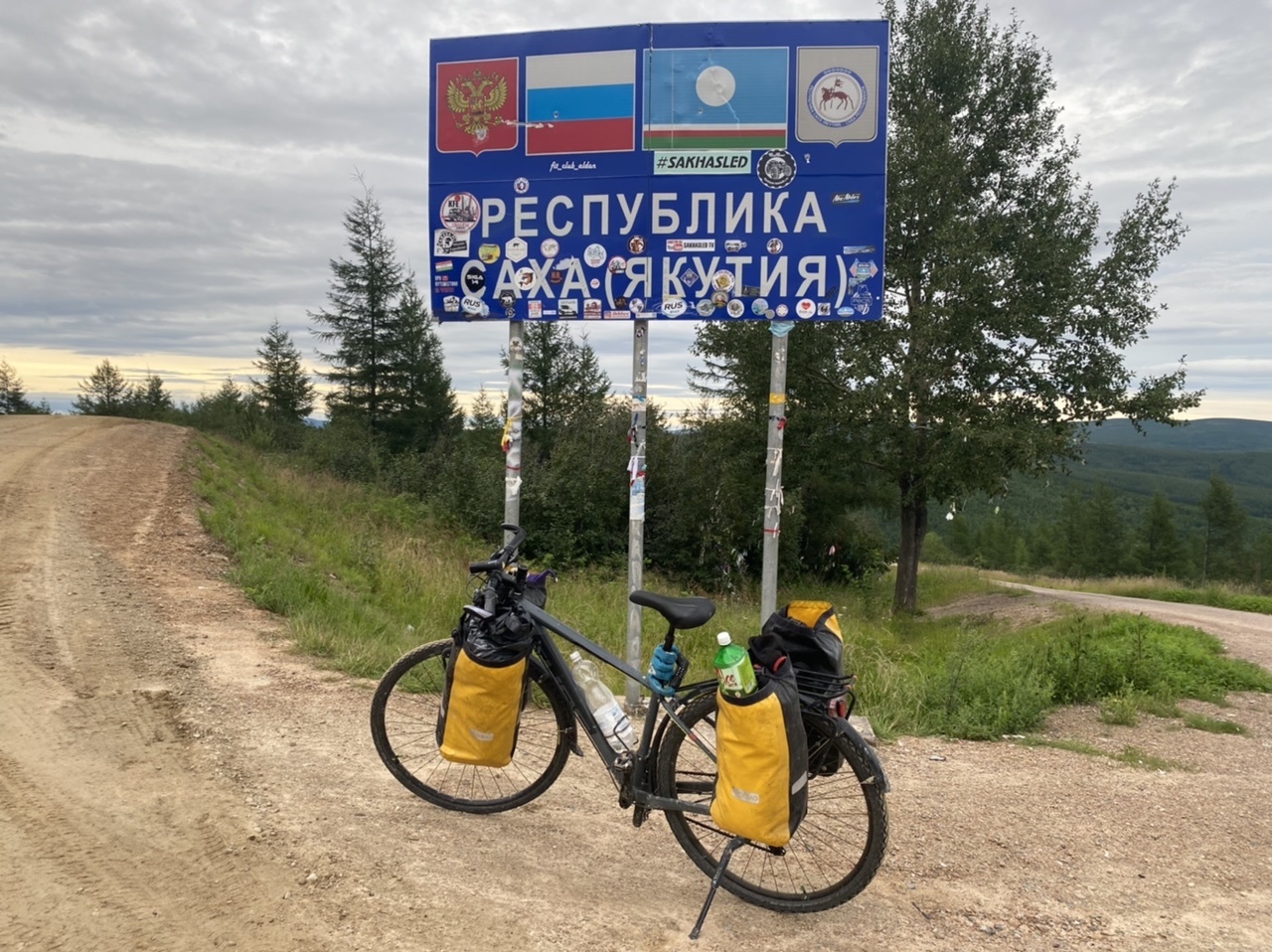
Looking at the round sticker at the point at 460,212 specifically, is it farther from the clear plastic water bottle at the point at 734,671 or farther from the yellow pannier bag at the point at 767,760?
the yellow pannier bag at the point at 767,760

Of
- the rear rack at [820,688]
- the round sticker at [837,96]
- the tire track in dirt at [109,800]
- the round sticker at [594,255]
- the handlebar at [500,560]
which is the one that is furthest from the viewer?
the round sticker at [594,255]

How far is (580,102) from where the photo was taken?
4.96 metres

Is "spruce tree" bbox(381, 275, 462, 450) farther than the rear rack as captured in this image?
Yes

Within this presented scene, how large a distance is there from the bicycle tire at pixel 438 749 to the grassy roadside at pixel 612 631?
71.6 inches

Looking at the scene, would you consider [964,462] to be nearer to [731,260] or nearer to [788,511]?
[788,511]

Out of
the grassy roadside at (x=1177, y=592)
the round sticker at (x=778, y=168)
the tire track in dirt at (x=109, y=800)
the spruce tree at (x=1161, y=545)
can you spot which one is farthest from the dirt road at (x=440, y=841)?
the spruce tree at (x=1161, y=545)

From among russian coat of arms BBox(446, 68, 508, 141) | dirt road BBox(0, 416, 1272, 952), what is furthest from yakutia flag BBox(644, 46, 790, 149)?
dirt road BBox(0, 416, 1272, 952)

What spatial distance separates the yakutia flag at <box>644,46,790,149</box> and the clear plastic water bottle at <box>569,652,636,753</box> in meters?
3.31

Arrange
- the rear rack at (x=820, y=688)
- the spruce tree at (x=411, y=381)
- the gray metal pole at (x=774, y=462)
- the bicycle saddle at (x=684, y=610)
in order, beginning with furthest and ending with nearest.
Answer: the spruce tree at (x=411, y=381), the gray metal pole at (x=774, y=462), the bicycle saddle at (x=684, y=610), the rear rack at (x=820, y=688)

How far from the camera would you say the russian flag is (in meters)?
4.89

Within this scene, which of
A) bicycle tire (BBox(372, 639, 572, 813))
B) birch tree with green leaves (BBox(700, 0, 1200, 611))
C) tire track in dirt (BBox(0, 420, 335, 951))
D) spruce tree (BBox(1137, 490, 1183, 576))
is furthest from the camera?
spruce tree (BBox(1137, 490, 1183, 576))

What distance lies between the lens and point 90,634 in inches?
220

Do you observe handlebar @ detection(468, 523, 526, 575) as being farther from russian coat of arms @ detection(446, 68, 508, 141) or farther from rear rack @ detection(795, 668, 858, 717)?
russian coat of arms @ detection(446, 68, 508, 141)

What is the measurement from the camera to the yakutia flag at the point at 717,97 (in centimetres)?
482
